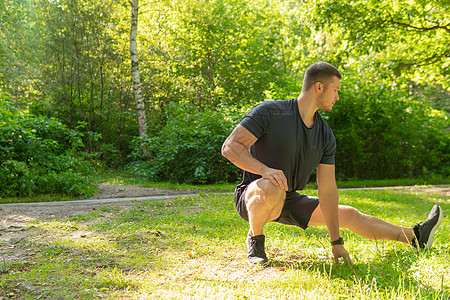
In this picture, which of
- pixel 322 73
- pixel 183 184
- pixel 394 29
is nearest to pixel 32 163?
pixel 183 184

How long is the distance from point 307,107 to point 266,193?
812 mm

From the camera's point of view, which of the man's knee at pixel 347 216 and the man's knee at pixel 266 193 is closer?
the man's knee at pixel 266 193

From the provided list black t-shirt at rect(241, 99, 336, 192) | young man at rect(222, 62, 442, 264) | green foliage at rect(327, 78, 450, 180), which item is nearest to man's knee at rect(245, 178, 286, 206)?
young man at rect(222, 62, 442, 264)

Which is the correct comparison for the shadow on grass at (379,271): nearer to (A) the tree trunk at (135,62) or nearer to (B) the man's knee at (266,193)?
(B) the man's knee at (266,193)

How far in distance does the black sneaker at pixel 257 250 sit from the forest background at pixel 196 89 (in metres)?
5.22

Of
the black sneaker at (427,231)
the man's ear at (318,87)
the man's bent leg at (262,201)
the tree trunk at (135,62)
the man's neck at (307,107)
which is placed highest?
the tree trunk at (135,62)

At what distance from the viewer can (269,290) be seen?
2.81 m

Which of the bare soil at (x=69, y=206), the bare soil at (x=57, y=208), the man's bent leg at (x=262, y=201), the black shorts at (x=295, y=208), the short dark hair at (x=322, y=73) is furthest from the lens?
the bare soil at (x=69, y=206)

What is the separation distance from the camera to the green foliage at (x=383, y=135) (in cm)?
1173

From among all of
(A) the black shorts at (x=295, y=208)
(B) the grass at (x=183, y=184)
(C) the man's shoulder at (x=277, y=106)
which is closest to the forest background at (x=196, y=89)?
(B) the grass at (x=183, y=184)

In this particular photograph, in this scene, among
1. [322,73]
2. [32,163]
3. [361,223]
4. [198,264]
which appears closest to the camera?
[322,73]

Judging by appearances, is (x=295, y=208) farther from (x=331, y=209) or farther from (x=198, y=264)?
(x=198, y=264)

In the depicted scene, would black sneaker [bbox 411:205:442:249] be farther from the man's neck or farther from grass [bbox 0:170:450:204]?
grass [bbox 0:170:450:204]

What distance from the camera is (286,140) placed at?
3.30 m
